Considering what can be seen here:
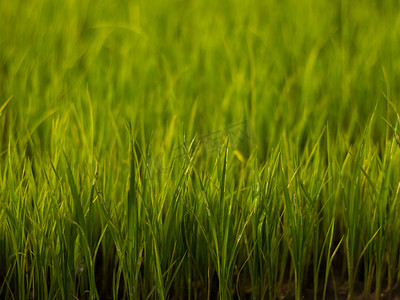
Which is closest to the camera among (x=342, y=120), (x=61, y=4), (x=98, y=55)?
(x=342, y=120)

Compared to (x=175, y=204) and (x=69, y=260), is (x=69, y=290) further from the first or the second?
(x=175, y=204)

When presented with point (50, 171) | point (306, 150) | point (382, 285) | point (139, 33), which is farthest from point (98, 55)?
point (382, 285)

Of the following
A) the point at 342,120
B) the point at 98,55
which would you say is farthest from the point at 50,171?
the point at 342,120

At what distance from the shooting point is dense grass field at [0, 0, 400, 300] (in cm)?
126

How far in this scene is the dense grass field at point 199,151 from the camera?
1.26 meters

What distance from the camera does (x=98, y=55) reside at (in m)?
2.07

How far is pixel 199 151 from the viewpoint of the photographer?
1.55 meters

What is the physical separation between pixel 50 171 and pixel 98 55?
0.77 m

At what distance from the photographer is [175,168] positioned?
1.35 meters

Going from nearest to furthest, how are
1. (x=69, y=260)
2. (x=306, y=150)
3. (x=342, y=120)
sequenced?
(x=69, y=260) < (x=306, y=150) < (x=342, y=120)

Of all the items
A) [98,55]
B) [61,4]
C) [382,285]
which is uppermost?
[61,4]

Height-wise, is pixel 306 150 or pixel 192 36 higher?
pixel 192 36

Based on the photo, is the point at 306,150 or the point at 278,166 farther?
the point at 306,150

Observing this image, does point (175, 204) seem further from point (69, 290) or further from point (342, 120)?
point (342, 120)
